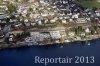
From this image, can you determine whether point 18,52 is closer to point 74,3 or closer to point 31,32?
point 31,32

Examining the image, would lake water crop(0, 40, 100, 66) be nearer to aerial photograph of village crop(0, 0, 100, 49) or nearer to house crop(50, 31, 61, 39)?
aerial photograph of village crop(0, 0, 100, 49)

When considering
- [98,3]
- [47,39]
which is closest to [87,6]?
[98,3]

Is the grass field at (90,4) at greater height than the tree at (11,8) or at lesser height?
lesser

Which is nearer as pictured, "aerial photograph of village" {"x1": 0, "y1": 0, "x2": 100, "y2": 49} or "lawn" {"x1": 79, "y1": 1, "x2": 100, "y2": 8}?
"aerial photograph of village" {"x1": 0, "y1": 0, "x2": 100, "y2": 49}

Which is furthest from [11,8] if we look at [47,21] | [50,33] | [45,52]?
[45,52]

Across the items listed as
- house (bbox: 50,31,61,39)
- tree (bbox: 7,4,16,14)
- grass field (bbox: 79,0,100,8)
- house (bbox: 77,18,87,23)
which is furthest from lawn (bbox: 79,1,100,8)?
house (bbox: 50,31,61,39)

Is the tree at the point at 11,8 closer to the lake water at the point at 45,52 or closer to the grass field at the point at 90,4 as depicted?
the grass field at the point at 90,4

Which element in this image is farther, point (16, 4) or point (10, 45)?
point (16, 4)

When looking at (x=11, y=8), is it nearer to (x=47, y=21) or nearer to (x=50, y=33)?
(x=47, y=21)

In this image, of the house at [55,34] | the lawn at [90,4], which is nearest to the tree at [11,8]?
the lawn at [90,4]
